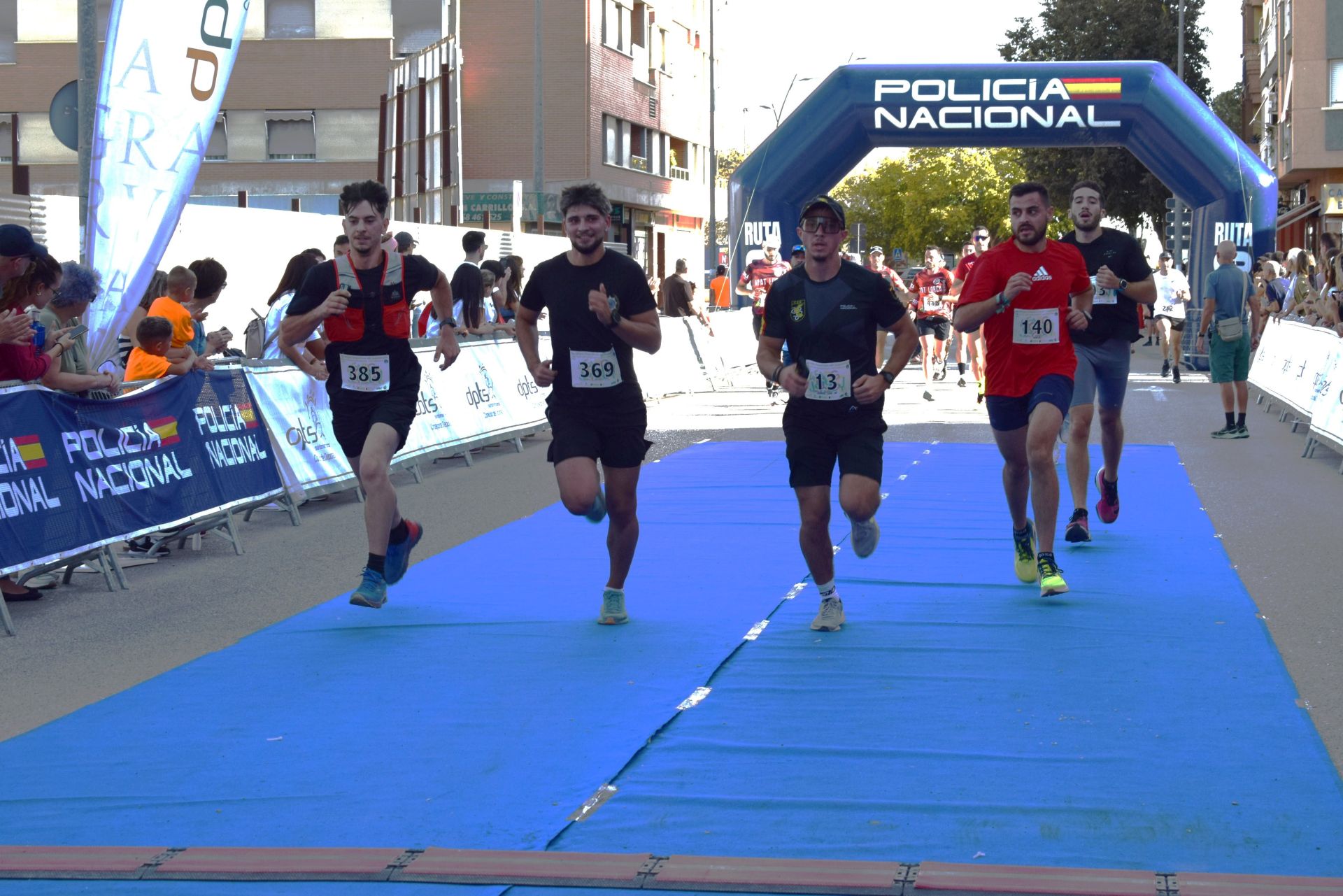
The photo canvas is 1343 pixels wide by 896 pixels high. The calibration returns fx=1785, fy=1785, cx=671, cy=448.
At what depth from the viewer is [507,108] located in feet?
160

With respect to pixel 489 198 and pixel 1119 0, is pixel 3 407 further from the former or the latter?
pixel 1119 0

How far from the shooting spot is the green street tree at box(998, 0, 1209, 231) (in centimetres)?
5916

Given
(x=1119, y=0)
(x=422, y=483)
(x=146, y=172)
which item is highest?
(x=1119, y=0)

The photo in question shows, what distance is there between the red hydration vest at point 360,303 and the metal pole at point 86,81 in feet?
13.2

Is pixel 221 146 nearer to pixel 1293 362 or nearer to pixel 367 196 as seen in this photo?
pixel 1293 362

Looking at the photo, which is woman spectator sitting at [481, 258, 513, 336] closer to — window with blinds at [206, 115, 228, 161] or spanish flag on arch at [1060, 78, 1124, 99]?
spanish flag on arch at [1060, 78, 1124, 99]

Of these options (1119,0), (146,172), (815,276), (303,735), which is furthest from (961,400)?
(1119,0)

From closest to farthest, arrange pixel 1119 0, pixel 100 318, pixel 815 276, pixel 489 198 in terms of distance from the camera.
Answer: pixel 815 276
pixel 100 318
pixel 489 198
pixel 1119 0

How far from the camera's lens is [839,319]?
24.6 feet

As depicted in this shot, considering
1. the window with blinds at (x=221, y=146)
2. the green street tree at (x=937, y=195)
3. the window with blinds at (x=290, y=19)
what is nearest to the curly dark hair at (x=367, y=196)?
the window with blinds at (x=290, y=19)

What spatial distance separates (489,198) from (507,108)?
3062mm

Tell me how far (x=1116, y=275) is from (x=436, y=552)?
4.15m

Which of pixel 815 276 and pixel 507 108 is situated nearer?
pixel 815 276

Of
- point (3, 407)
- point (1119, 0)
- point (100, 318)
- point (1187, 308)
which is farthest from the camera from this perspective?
point (1119, 0)
